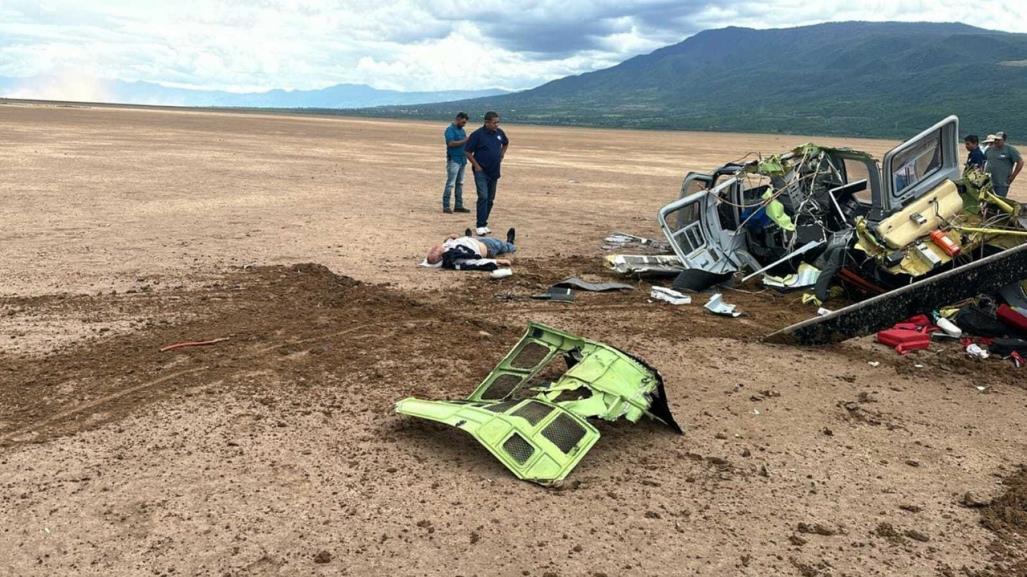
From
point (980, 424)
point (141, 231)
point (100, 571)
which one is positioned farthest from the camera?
point (141, 231)

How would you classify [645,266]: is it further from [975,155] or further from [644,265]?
[975,155]

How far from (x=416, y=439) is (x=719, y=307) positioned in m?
4.53

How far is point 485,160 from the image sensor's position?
1246 cm

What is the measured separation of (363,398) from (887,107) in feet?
547

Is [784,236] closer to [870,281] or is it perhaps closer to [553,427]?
[870,281]

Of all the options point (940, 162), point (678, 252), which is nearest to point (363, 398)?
point (678, 252)

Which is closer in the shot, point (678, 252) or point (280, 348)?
point (280, 348)

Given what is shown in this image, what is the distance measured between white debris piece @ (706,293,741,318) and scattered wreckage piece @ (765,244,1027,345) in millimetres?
1450

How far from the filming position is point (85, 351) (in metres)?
6.16

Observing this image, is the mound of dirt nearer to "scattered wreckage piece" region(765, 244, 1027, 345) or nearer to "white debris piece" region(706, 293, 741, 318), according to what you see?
"scattered wreckage piece" region(765, 244, 1027, 345)

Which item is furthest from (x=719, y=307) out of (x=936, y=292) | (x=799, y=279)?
(x=936, y=292)

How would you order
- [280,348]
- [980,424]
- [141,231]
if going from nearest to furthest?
[980,424] → [280,348] → [141,231]

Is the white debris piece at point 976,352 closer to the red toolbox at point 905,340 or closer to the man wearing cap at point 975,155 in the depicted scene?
the red toolbox at point 905,340

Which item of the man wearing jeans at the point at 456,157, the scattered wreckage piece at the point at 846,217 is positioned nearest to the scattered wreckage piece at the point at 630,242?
the scattered wreckage piece at the point at 846,217
